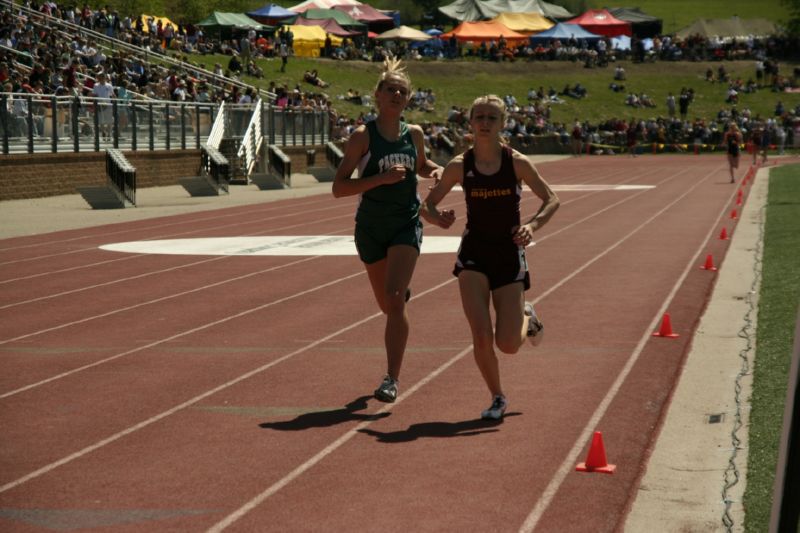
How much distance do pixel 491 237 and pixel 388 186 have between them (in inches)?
37.0

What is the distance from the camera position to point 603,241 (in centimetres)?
2103

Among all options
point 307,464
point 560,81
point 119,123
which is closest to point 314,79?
point 560,81

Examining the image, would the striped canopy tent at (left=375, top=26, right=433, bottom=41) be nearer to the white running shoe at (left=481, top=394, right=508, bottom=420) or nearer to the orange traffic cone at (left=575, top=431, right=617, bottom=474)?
the white running shoe at (left=481, top=394, right=508, bottom=420)

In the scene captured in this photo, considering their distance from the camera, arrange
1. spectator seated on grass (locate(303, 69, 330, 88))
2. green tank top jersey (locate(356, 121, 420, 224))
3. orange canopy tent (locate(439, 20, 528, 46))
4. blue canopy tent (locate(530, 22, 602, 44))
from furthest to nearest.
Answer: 1. blue canopy tent (locate(530, 22, 602, 44))
2. orange canopy tent (locate(439, 20, 528, 46))
3. spectator seated on grass (locate(303, 69, 330, 88))
4. green tank top jersey (locate(356, 121, 420, 224))

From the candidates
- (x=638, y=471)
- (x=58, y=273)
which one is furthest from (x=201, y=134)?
(x=638, y=471)

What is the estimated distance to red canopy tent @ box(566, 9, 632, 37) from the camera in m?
83.2

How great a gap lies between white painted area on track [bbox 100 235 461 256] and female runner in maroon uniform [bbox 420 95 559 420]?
1092 cm

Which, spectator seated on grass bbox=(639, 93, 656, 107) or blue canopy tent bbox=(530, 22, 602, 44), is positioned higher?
blue canopy tent bbox=(530, 22, 602, 44)

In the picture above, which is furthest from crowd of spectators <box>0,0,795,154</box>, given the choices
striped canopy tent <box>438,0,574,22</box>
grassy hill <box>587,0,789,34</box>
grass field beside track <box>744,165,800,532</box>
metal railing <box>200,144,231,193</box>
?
grassy hill <box>587,0,789,34</box>

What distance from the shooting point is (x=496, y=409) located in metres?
7.94

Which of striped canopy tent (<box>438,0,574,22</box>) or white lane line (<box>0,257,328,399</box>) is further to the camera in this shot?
striped canopy tent (<box>438,0,574,22</box>)

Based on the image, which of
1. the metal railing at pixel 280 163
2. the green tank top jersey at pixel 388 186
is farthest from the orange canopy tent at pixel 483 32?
the green tank top jersey at pixel 388 186

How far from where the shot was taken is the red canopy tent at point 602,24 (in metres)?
83.2

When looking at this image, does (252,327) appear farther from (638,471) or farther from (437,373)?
(638,471)
